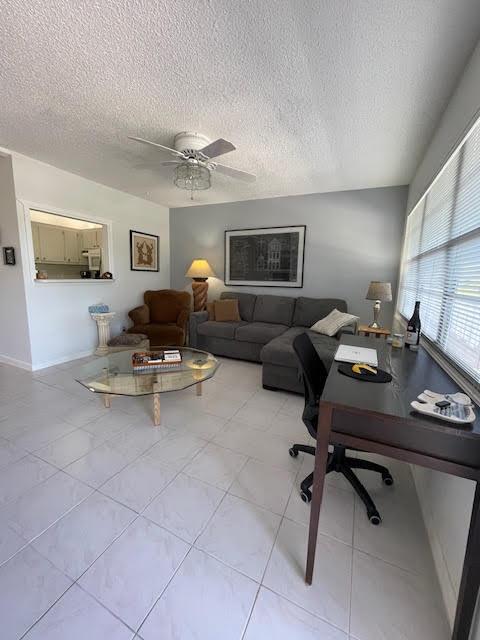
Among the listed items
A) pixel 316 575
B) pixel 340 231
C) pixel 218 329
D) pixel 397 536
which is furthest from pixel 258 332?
pixel 316 575

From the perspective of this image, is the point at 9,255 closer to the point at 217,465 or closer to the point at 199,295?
the point at 199,295

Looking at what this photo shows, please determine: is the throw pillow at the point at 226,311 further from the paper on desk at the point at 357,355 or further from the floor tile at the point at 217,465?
the paper on desk at the point at 357,355

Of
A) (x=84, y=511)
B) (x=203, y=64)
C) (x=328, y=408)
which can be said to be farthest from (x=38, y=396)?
(x=203, y=64)

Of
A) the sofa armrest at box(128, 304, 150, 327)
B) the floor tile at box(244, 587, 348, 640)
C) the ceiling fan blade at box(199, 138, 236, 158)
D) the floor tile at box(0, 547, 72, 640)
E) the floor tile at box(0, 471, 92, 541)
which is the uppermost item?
the ceiling fan blade at box(199, 138, 236, 158)

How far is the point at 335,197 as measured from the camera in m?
3.66

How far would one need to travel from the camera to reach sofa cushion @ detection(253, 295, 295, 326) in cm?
385

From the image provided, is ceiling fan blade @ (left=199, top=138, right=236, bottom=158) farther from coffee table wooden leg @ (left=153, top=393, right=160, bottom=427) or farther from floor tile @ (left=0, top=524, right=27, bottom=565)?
floor tile @ (left=0, top=524, right=27, bottom=565)

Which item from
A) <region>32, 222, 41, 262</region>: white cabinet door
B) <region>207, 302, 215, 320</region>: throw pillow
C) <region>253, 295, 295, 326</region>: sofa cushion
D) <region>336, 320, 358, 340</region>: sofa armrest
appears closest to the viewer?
<region>336, 320, 358, 340</region>: sofa armrest

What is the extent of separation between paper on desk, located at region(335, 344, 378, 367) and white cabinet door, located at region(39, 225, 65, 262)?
17.7 ft

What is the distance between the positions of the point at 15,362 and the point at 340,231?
453 cm

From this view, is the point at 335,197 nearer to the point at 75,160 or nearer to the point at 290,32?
the point at 290,32

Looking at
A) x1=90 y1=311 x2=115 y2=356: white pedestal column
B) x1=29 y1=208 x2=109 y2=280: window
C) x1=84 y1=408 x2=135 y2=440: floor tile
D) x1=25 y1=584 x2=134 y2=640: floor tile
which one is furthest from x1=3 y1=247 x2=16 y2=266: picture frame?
x1=25 y1=584 x2=134 y2=640: floor tile

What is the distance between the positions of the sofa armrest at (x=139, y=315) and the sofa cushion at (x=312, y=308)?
224 cm

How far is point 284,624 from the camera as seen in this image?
947 mm
